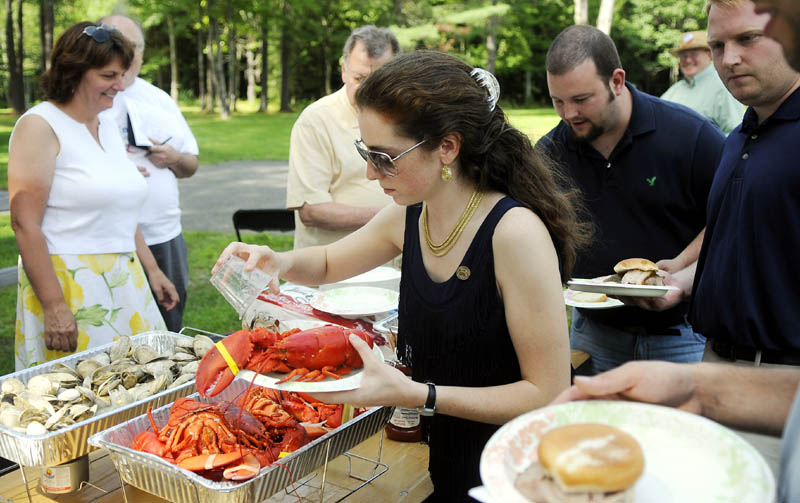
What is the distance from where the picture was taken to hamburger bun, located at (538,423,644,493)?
820 millimetres

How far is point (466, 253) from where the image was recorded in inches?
72.4

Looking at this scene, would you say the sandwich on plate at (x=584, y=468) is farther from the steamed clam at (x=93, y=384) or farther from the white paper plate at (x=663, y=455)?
the steamed clam at (x=93, y=384)

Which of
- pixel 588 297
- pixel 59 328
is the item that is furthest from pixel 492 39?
pixel 59 328

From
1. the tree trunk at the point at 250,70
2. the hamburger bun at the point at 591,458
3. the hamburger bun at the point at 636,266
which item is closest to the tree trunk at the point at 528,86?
the tree trunk at the point at 250,70

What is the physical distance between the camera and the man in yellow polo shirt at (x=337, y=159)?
11.8ft

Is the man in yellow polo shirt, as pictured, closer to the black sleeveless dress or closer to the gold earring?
the black sleeveless dress

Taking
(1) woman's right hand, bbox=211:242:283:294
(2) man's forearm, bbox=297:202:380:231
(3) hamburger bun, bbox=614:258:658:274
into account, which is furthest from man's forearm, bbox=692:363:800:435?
(2) man's forearm, bbox=297:202:380:231

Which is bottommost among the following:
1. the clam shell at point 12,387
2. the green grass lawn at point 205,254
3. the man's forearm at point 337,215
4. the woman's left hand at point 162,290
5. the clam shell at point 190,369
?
the green grass lawn at point 205,254

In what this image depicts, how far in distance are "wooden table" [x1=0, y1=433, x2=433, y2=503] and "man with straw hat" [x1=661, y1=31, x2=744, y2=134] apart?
5.48 meters

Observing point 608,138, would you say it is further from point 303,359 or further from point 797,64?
point 797,64

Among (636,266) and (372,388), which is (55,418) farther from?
(636,266)

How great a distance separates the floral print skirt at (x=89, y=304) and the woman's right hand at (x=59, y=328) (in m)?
0.05

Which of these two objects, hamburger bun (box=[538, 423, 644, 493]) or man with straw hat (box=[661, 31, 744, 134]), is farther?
man with straw hat (box=[661, 31, 744, 134])

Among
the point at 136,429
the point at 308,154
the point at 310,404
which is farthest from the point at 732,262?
the point at 308,154
